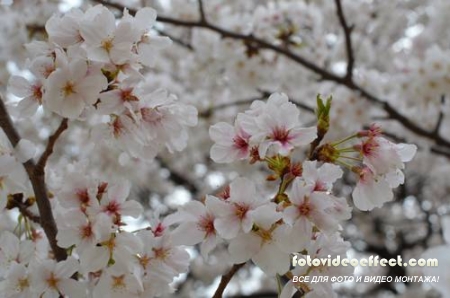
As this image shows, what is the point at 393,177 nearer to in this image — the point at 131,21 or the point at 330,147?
the point at 330,147

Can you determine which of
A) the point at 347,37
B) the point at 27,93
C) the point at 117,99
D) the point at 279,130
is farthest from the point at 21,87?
the point at 347,37

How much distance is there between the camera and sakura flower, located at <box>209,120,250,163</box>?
3.87ft

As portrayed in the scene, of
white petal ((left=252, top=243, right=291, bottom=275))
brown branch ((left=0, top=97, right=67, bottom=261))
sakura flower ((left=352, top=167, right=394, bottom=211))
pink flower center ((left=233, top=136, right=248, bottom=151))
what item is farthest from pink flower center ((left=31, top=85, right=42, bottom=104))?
sakura flower ((left=352, top=167, right=394, bottom=211))

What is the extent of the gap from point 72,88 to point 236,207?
0.40 metres

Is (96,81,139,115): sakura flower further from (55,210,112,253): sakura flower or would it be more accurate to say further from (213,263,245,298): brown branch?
(213,263,245,298): brown branch

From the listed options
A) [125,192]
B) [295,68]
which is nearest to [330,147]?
[125,192]

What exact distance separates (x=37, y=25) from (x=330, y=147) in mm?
→ 2154

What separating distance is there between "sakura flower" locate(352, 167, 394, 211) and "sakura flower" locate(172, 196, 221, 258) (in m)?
0.29

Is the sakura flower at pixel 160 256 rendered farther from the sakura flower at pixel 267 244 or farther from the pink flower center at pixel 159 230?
the sakura flower at pixel 267 244

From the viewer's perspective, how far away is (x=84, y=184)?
1262 millimetres

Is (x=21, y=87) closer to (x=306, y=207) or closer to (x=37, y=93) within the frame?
(x=37, y=93)

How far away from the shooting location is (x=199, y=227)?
118 centimetres

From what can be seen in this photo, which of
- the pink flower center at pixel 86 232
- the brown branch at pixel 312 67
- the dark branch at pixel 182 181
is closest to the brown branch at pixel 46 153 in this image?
the pink flower center at pixel 86 232

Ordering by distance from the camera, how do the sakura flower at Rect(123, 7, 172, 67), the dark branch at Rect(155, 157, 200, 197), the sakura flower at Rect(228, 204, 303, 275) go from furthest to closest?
the dark branch at Rect(155, 157, 200, 197), the sakura flower at Rect(123, 7, 172, 67), the sakura flower at Rect(228, 204, 303, 275)
